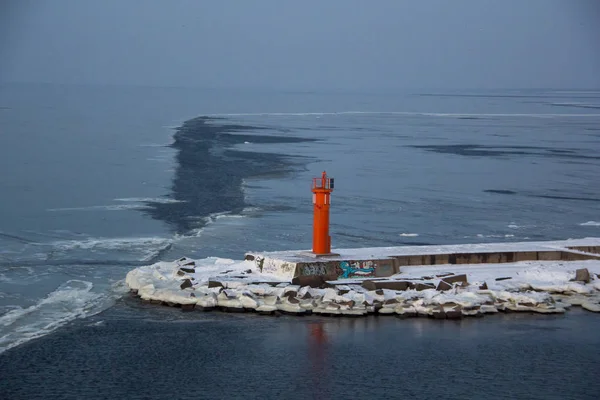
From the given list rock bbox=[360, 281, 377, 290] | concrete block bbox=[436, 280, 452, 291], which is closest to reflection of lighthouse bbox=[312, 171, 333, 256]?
rock bbox=[360, 281, 377, 290]

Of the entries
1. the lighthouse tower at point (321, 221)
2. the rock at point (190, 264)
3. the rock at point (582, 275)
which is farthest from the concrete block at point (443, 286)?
the rock at point (190, 264)

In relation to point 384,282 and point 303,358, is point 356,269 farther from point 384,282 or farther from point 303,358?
point 303,358

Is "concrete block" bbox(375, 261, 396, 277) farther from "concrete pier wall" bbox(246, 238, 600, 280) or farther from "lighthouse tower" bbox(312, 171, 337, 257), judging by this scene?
"lighthouse tower" bbox(312, 171, 337, 257)

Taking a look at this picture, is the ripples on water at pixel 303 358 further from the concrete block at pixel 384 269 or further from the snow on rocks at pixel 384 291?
the concrete block at pixel 384 269

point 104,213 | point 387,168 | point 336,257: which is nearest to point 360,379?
point 336,257

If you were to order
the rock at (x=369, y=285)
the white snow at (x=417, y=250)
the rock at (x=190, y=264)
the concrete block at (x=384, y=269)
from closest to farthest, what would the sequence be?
the rock at (x=369, y=285)
the concrete block at (x=384, y=269)
the white snow at (x=417, y=250)
the rock at (x=190, y=264)
